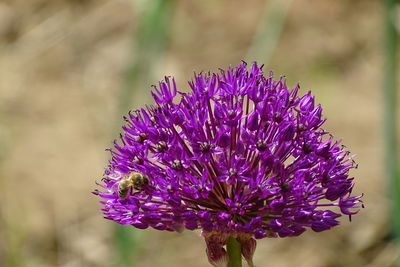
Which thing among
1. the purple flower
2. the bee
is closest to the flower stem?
the purple flower

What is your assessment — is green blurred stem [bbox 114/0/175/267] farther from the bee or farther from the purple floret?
the bee

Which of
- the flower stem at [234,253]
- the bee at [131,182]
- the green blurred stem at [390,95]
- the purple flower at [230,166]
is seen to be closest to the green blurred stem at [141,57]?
the green blurred stem at [390,95]

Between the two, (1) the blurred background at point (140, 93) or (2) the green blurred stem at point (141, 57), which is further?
(1) the blurred background at point (140, 93)

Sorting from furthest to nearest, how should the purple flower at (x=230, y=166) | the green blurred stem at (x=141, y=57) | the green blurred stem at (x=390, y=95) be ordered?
1. the green blurred stem at (x=141, y=57)
2. the green blurred stem at (x=390, y=95)
3. the purple flower at (x=230, y=166)

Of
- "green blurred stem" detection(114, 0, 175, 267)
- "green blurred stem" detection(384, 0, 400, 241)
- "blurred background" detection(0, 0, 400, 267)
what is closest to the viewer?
"green blurred stem" detection(384, 0, 400, 241)

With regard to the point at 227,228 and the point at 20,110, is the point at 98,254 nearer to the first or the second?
the point at 20,110

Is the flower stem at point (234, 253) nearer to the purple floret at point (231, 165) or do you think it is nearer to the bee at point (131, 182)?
the purple floret at point (231, 165)

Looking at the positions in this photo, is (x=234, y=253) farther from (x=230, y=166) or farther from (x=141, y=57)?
(x=141, y=57)

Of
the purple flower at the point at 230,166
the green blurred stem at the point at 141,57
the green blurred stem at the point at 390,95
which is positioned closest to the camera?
the purple flower at the point at 230,166
